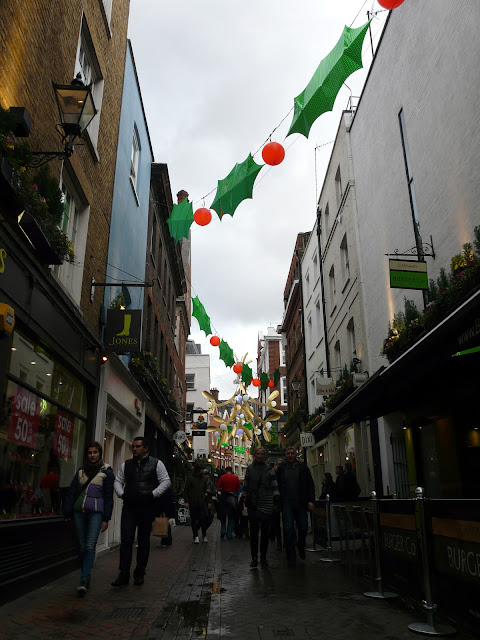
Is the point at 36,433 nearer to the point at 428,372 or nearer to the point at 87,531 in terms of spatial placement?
the point at 87,531

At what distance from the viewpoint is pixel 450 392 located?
34.8ft

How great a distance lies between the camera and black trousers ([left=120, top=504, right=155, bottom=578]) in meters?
6.80

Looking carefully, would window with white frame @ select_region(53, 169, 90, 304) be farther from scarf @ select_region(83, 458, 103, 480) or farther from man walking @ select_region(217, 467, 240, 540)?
man walking @ select_region(217, 467, 240, 540)

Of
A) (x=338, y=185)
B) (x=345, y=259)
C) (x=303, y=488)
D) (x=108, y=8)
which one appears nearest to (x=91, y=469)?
(x=303, y=488)

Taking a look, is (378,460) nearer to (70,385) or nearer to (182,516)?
(182,516)

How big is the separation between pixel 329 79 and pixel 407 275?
155 inches

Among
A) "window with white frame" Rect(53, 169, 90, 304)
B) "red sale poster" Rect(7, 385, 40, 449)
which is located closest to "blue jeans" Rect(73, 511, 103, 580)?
"red sale poster" Rect(7, 385, 40, 449)

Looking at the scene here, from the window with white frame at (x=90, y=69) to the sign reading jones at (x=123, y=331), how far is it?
3365 mm

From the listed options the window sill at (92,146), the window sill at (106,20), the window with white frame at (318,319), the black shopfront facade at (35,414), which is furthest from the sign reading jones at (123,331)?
the window with white frame at (318,319)

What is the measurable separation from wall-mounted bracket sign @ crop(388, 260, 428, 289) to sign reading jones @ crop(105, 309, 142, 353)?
16.5 ft

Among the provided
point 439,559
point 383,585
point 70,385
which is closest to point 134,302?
point 70,385

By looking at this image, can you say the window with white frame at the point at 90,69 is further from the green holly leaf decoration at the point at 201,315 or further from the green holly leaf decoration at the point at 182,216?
the green holly leaf decoration at the point at 201,315

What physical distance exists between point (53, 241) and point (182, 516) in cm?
1423

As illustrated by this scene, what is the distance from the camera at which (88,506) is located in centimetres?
642
